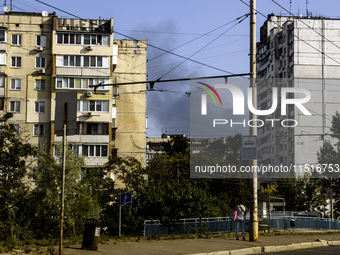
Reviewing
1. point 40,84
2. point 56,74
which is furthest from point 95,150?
point 40,84

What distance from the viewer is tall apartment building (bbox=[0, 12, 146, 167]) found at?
6109cm

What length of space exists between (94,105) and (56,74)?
5.12m

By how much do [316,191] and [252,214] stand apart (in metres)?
45.0

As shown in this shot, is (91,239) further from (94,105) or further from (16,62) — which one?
(16,62)

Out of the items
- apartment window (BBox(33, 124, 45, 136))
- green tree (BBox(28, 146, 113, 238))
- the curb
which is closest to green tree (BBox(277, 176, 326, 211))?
apartment window (BBox(33, 124, 45, 136))

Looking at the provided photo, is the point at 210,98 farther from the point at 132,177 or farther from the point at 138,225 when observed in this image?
the point at 132,177

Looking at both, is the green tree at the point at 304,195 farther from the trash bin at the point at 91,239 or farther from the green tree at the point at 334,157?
the trash bin at the point at 91,239

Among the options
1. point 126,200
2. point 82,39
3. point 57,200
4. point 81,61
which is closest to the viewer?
point 126,200

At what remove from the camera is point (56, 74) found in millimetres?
61469

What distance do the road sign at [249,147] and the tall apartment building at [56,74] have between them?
38233mm

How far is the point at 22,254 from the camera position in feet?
50.6

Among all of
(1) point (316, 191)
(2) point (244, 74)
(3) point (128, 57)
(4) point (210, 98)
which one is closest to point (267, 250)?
(2) point (244, 74)

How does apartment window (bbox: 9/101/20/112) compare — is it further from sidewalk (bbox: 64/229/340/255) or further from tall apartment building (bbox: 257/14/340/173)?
sidewalk (bbox: 64/229/340/255)

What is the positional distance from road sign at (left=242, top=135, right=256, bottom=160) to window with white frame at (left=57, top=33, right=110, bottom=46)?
4205 centimetres
